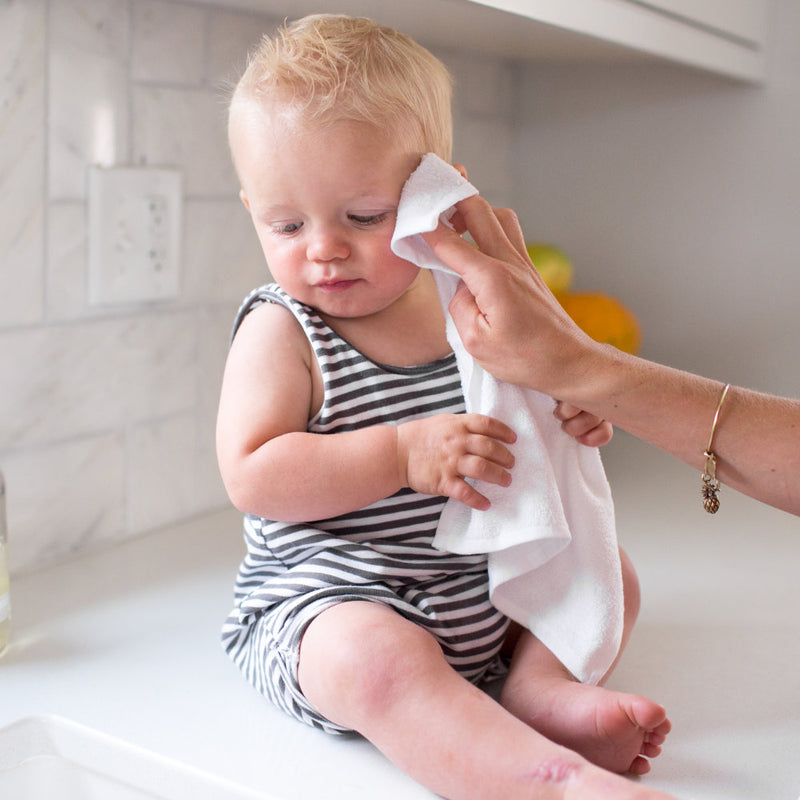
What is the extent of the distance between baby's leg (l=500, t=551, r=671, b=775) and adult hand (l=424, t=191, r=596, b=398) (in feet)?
0.72

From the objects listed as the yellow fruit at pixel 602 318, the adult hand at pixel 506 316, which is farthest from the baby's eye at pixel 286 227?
the yellow fruit at pixel 602 318

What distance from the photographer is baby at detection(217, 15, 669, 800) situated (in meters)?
0.72

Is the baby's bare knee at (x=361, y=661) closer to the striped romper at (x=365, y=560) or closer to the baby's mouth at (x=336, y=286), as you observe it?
the striped romper at (x=365, y=560)

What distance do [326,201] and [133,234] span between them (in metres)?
0.40

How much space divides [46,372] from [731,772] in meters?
0.73

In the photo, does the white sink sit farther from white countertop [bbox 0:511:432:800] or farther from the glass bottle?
the glass bottle

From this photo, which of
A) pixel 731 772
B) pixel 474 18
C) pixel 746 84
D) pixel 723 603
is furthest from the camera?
pixel 746 84

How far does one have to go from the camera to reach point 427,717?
0.69m

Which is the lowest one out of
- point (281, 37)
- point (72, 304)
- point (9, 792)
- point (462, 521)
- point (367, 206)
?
point (9, 792)

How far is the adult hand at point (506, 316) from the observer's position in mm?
766

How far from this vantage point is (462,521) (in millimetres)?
841

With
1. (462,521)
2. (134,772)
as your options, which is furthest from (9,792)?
(462,521)

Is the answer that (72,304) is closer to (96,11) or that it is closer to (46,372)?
(46,372)

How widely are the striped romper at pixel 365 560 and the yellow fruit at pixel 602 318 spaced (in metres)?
0.66
